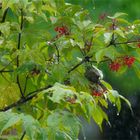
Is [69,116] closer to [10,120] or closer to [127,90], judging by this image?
[10,120]

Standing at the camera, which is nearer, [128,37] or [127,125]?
[128,37]

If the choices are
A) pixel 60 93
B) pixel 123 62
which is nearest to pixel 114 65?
pixel 123 62

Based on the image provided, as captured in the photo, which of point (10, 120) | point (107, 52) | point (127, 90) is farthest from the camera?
point (127, 90)

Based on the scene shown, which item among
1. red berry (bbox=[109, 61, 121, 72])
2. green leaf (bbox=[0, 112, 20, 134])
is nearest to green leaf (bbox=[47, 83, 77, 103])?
green leaf (bbox=[0, 112, 20, 134])

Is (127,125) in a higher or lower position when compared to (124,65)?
lower

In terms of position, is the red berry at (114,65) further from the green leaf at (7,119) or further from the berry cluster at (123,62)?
the green leaf at (7,119)

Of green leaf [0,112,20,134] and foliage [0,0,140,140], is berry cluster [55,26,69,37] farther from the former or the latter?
green leaf [0,112,20,134]

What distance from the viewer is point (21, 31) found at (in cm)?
79

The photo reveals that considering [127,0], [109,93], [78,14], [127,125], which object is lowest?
[127,125]

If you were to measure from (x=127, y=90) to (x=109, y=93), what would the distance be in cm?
220

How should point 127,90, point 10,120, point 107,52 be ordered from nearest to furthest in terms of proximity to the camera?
point 10,120, point 107,52, point 127,90

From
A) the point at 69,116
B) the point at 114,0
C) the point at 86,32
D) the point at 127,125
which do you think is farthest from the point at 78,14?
the point at 127,125

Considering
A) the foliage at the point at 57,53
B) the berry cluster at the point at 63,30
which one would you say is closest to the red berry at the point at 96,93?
the foliage at the point at 57,53

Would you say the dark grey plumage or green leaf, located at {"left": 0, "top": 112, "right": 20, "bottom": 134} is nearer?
green leaf, located at {"left": 0, "top": 112, "right": 20, "bottom": 134}
